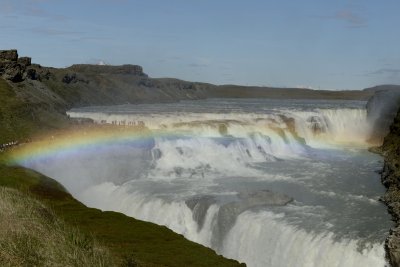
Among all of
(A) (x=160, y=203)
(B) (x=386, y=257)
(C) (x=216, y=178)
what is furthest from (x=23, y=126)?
(B) (x=386, y=257)

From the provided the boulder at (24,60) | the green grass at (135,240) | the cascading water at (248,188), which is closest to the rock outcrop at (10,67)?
the boulder at (24,60)

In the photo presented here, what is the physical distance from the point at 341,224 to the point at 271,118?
42.5 m

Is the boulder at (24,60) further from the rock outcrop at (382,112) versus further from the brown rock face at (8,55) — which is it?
the rock outcrop at (382,112)

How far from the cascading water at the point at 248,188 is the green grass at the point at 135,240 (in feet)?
22.4

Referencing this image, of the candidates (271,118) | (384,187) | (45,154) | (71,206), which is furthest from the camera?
(271,118)

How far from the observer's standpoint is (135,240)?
A: 18.4 m

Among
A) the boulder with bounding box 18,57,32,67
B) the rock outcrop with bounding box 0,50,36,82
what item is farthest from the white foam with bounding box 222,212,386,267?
the boulder with bounding box 18,57,32,67

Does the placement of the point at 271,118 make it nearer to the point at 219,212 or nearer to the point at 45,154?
the point at 45,154

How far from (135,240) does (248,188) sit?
61.2 feet

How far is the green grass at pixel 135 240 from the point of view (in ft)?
52.3

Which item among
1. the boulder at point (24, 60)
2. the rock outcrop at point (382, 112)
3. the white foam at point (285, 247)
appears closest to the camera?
the white foam at point (285, 247)

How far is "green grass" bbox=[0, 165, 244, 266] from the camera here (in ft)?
52.3

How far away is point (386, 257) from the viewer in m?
21.6

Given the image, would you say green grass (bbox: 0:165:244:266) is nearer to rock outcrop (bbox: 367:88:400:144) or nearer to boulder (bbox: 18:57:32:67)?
rock outcrop (bbox: 367:88:400:144)
